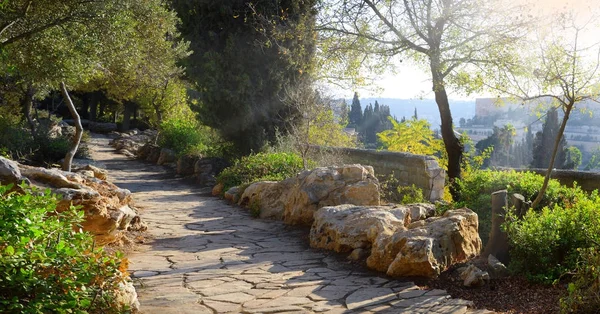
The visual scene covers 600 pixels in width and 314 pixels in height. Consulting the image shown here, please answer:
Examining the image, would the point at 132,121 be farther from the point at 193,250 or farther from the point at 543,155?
the point at 193,250

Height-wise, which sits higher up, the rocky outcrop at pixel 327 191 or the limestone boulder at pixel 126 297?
the rocky outcrop at pixel 327 191

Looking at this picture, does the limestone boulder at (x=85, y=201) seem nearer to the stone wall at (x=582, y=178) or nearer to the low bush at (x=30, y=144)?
the stone wall at (x=582, y=178)

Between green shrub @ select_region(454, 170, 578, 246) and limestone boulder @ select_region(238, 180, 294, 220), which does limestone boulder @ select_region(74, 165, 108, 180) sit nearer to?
limestone boulder @ select_region(238, 180, 294, 220)

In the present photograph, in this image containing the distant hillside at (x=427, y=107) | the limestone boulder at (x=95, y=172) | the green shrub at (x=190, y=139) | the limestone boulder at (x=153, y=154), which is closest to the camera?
the distant hillside at (x=427, y=107)

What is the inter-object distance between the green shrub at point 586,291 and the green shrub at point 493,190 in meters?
3.84

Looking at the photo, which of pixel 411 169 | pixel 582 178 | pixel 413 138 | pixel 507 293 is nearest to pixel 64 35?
pixel 411 169

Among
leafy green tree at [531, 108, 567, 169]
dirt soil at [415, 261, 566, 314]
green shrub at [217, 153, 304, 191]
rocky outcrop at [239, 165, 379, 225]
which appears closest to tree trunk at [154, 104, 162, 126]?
green shrub at [217, 153, 304, 191]

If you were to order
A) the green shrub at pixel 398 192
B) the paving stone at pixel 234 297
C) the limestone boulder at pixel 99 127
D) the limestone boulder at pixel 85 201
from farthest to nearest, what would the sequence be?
1. the limestone boulder at pixel 99 127
2. the green shrub at pixel 398 192
3. the limestone boulder at pixel 85 201
4. the paving stone at pixel 234 297

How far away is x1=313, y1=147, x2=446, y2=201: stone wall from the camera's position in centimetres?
1142

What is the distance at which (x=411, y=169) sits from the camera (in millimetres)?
12023

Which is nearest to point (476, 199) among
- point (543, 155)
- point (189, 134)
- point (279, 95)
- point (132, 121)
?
point (279, 95)

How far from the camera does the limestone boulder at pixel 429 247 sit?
6285mm

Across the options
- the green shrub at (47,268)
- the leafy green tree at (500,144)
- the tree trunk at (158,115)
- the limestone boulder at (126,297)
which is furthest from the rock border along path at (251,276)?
the leafy green tree at (500,144)

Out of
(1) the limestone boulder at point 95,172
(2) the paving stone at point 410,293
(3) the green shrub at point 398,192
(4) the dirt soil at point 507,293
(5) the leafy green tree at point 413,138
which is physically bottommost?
(2) the paving stone at point 410,293
